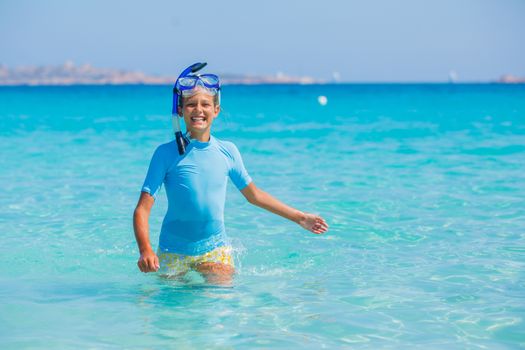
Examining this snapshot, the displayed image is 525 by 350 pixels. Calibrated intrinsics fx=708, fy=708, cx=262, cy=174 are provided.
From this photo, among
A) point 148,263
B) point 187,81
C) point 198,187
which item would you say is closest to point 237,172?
point 198,187

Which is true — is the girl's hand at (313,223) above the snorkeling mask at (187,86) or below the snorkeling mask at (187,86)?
below

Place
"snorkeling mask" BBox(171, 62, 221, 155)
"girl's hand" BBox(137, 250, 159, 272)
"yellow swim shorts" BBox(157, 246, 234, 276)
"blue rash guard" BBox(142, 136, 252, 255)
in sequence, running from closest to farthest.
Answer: "girl's hand" BBox(137, 250, 159, 272), "snorkeling mask" BBox(171, 62, 221, 155), "blue rash guard" BBox(142, 136, 252, 255), "yellow swim shorts" BBox(157, 246, 234, 276)

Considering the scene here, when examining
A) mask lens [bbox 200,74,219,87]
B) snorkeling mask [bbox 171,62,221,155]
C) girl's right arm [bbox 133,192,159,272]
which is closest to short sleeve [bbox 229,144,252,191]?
snorkeling mask [bbox 171,62,221,155]

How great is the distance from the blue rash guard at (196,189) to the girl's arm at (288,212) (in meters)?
0.09

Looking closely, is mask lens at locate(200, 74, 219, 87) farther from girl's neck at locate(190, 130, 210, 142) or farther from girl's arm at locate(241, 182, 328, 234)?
girl's arm at locate(241, 182, 328, 234)

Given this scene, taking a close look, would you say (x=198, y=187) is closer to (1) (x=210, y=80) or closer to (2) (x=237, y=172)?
(2) (x=237, y=172)

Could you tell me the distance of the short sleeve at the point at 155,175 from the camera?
441 centimetres

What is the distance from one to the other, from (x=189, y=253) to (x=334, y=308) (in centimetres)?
105

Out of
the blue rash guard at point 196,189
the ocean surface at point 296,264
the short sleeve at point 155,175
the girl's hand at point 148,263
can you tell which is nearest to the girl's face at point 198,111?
the blue rash guard at point 196,189

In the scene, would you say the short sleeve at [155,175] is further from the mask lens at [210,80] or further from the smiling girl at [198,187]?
the mask lens at [210,80]

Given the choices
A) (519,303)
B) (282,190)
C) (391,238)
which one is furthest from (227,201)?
(519,303)

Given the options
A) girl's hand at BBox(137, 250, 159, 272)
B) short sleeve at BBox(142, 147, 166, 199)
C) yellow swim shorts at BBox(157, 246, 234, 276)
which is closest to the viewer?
girl's hand at BBox(137, 250, 159, 272)

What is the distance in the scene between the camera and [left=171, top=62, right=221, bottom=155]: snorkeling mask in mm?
4527

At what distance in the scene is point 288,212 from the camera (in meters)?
4.77
